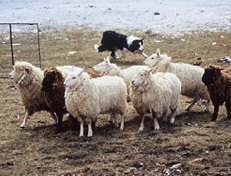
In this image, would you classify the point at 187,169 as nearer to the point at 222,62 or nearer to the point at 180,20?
the point at 222,62

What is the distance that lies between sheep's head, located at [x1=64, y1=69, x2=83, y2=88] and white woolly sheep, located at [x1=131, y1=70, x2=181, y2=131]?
1.10 m

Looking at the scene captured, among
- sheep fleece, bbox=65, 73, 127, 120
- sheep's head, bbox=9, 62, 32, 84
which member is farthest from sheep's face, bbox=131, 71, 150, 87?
sheep's head, bbox=9, 62, 32, 84

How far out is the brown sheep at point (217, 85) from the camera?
9.18 metres

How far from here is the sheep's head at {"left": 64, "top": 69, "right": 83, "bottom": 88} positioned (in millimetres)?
8414

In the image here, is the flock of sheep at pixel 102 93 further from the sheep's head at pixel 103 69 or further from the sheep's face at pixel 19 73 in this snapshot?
the sheep's head at pixel 103 69

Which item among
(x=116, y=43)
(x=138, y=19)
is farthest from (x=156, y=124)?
(x=138, y=19)

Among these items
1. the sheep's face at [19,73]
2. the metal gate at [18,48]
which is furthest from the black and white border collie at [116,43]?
the sheep's face at [19,73]

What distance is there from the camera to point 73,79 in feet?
27.8

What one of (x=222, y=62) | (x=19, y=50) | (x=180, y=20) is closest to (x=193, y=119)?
(x=222, y=62)

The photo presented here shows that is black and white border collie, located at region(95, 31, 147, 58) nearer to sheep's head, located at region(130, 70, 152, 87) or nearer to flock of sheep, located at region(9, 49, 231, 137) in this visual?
flock of sheep, located at region(9, 49, 231, 137)

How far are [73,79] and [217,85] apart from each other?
2.98 meters

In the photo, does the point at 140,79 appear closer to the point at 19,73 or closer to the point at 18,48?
the point at 19,73

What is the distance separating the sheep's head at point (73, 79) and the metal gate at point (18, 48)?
6916 millimetres

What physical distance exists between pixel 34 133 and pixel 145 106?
2269 millimetres
